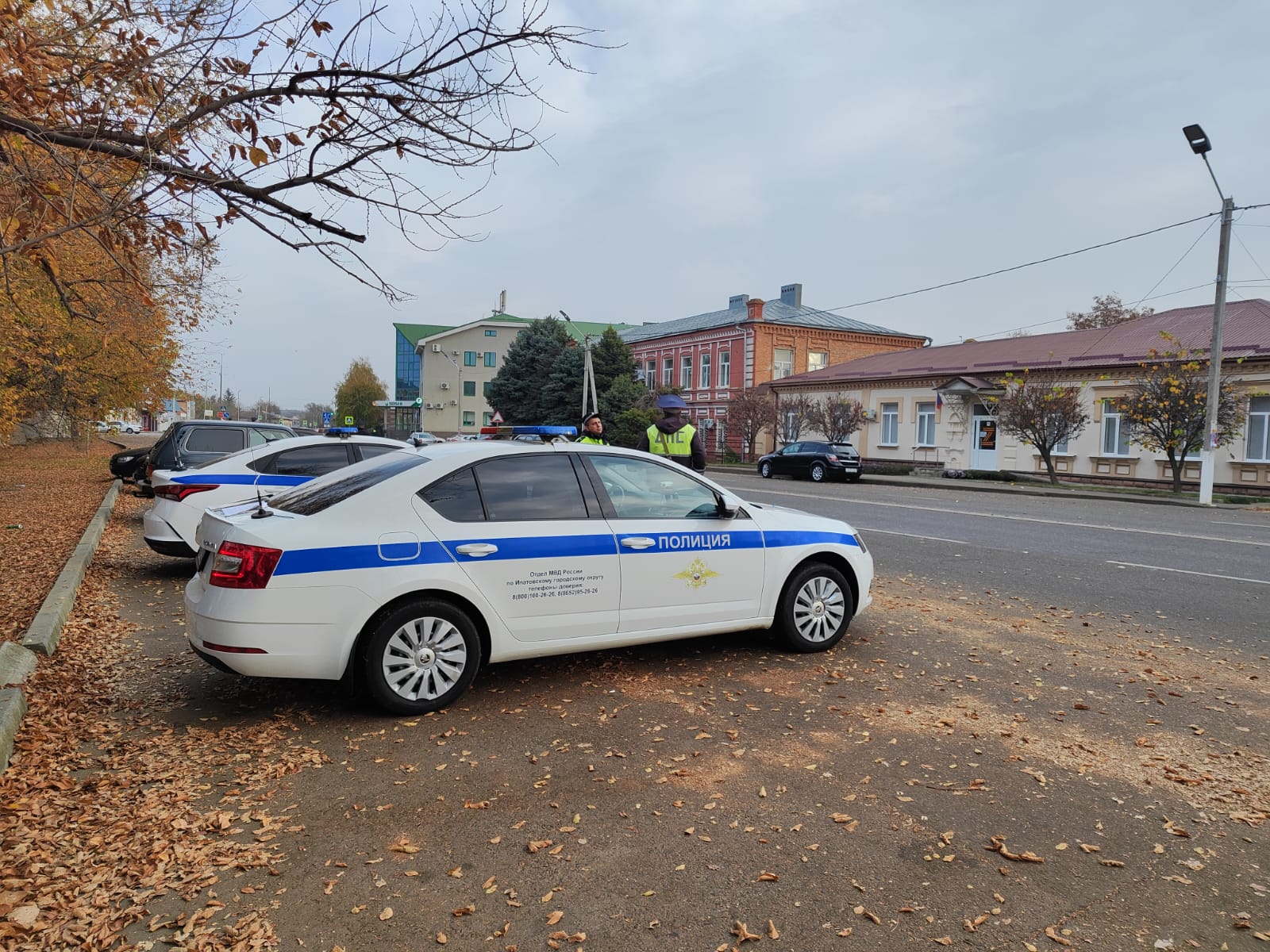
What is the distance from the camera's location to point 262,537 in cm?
459

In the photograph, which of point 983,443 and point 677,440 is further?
point 983,443

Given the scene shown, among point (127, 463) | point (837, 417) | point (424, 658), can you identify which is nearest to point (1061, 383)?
point (837, 417)

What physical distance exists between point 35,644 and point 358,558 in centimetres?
301

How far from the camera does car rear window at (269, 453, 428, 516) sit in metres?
5.00

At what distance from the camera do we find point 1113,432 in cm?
2934

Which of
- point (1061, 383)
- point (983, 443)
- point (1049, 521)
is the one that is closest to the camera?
point (1049, 521)

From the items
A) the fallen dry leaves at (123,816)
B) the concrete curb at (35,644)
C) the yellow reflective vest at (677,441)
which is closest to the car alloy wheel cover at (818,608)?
the yellow reflective vest at (677,441)

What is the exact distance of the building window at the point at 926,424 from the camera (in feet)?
118

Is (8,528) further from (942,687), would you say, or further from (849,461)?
(849,461)

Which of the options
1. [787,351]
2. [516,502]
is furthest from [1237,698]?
[787,351]

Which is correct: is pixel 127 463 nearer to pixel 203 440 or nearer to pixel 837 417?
pixel 203 440

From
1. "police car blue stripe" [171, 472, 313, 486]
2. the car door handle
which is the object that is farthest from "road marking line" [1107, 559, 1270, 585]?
"police car blue stripe" [171, 472, 313, 486]

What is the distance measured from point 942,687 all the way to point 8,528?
13329 millimetres

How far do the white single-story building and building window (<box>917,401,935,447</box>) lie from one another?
0.04m
